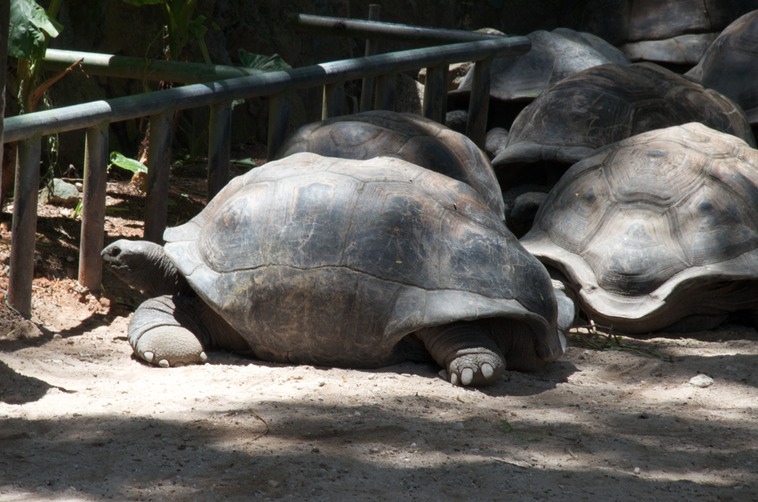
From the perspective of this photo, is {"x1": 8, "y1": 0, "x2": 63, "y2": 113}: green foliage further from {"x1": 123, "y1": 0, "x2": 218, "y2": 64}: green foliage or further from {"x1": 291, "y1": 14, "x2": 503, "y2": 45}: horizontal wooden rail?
{"x1": 291, "y1": 14, "x2": 503, "y2": 45}: horizontal wooden rail

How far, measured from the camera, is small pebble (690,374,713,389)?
386 centimetres

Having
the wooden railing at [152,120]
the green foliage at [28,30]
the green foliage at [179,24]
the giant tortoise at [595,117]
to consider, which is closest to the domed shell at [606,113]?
the giant tortoise at [595,117]

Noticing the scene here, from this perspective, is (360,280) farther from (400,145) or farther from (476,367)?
(400,145)

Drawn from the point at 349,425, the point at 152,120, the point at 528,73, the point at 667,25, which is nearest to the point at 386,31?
Result: the point at 528,73

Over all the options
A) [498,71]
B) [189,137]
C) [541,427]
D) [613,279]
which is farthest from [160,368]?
[498,71]

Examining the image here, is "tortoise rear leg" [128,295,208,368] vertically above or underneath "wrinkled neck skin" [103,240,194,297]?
underneath

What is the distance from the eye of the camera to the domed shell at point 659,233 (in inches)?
187

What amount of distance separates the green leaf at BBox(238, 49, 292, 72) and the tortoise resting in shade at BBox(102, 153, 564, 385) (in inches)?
104

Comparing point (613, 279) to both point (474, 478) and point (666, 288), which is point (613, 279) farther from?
point (474, 478)

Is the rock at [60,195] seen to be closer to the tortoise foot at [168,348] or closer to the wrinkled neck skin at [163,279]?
the wrinkled neck skin at [163,279]

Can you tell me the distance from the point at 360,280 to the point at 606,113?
2.74 m

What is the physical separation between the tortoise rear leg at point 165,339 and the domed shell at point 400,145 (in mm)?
1147

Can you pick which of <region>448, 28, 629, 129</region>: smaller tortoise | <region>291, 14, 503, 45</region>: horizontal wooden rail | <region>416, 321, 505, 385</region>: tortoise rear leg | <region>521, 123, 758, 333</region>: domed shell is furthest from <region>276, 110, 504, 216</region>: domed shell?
<region>448, 28, 629, 129</region>: smaller tortoise

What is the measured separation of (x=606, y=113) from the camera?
5.96 meters
